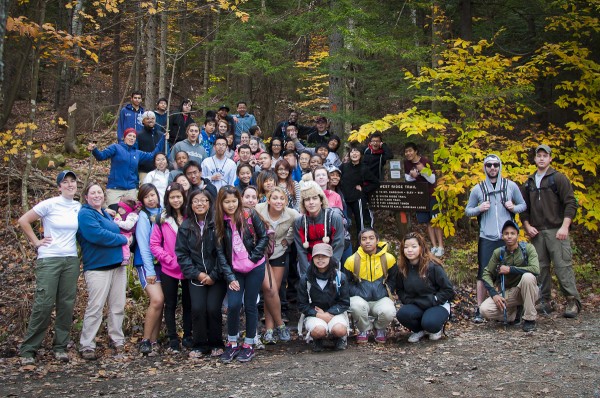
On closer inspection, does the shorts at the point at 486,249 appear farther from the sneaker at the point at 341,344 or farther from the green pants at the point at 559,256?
the sneaker at the point at 341,344

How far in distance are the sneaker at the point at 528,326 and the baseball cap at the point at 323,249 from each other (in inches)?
106

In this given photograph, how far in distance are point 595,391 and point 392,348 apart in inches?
87.6

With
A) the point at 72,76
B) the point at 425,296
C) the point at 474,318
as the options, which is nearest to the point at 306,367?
the point at 425,296

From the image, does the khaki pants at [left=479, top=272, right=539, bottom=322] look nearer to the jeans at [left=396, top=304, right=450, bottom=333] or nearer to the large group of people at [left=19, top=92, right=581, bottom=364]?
the large group of people at [left=19, top=92, right=581, bottom=364]

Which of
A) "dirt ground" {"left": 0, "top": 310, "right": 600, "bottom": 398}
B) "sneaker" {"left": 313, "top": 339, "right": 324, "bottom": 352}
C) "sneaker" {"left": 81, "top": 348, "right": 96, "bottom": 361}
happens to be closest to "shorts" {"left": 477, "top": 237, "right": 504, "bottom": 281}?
"dirt ground" {"left": 0, "top": 310, "right": 600, "bottom": 398}

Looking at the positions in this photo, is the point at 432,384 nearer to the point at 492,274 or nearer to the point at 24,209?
the point at 492,274

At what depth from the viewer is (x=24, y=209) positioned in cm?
924

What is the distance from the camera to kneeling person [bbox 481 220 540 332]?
6691 millimetres

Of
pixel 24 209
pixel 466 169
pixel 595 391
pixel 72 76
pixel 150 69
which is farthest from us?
pixel 72 76

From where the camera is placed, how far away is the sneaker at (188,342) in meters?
6.55

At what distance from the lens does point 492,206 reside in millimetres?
7406

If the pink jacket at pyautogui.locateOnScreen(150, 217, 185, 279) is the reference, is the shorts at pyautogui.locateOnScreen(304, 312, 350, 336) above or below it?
below

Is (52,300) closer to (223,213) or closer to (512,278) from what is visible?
(223,213)

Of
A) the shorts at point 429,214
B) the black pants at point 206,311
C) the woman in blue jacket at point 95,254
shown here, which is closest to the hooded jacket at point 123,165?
the woman in blue jacket at point 95,254
